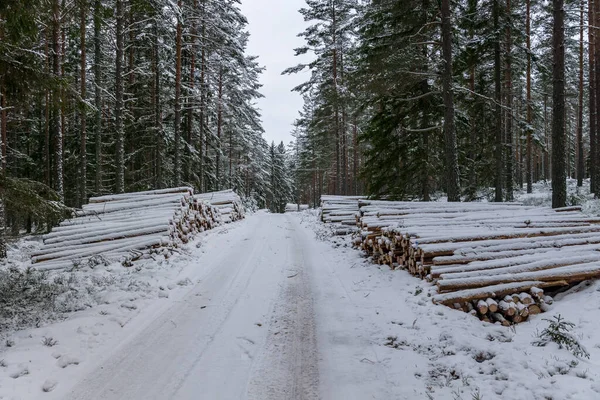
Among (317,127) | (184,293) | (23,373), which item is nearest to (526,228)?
(184,293)

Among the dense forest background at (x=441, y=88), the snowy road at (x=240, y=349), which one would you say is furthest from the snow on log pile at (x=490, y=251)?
the dense forest background at (x=441, y=88)

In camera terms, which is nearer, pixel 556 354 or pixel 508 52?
pixel 556 354

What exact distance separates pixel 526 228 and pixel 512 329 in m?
3.84

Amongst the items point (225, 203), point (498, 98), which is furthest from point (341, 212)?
point (498, 98)

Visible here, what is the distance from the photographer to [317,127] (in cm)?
2942

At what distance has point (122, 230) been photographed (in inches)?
400

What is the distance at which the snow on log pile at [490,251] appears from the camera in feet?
18.6

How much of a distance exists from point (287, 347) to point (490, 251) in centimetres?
454

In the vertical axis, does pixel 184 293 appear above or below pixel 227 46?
below

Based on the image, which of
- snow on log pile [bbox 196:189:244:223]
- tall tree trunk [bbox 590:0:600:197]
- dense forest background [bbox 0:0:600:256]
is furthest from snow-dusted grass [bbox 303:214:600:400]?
tall tree trunk [bbox 590:0:600:197]

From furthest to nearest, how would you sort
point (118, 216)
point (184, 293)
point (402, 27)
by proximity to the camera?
point (402, 27) < point (118, 216) < point (184, 293)

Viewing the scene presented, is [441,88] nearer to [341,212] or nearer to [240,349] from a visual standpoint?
[341,212]

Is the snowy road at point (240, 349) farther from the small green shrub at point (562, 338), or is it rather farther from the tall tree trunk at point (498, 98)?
the tall tree trunk at point (498, 98)

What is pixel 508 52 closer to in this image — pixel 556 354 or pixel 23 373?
pixel 556 354
